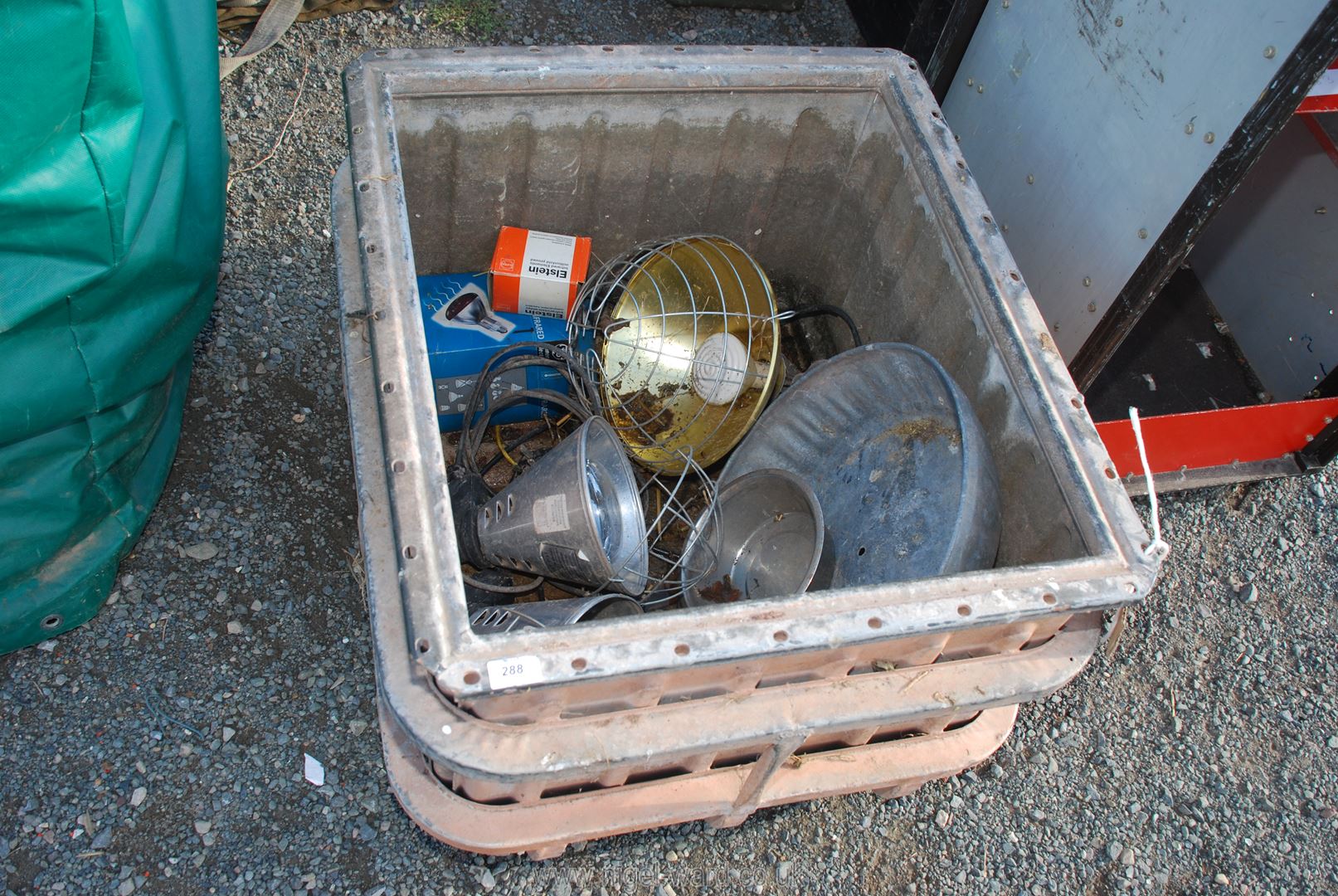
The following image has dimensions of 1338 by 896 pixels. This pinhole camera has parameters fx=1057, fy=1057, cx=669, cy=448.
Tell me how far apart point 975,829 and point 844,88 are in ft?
5.33

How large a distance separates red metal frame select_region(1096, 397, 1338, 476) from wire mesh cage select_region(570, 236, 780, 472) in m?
0.86

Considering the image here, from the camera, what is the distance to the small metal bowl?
214 centimetres

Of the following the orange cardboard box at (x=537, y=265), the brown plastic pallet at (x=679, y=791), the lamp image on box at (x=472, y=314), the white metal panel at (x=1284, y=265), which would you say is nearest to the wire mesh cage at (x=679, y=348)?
the orange cardboard box at (x=537, y=265)

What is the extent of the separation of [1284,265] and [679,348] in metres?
1.77

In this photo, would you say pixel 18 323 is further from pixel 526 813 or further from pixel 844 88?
pixel 844 88

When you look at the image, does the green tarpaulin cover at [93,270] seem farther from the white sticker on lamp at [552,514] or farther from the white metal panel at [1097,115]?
the white metal panel at [1097,115]

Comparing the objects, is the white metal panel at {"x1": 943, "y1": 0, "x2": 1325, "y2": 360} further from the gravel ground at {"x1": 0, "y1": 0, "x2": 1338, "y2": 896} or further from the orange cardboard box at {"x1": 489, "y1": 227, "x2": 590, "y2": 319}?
the orange cardboard box at {"x1": 489, "y1": 227, "x2": 590, "y2": 319}

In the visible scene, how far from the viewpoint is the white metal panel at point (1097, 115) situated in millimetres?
1907

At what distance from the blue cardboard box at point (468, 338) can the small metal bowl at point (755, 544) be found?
52cm

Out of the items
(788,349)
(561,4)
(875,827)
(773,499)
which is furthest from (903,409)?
(561,4)

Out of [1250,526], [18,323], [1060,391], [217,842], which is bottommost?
[217,842]

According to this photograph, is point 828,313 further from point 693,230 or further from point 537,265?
point 537,265

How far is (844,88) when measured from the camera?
225 cm

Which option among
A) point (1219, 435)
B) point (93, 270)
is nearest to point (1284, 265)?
point (1219, 435)
